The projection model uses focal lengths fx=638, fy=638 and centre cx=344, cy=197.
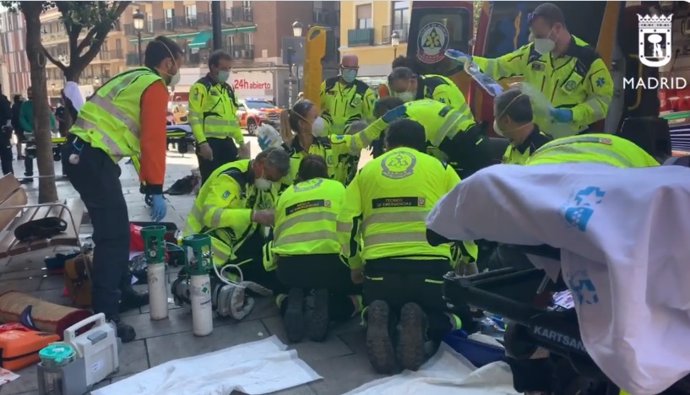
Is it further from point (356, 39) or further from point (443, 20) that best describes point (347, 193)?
point (356, 39)

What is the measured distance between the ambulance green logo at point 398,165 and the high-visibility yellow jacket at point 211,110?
3291 mm

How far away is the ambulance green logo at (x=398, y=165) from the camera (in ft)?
11.7

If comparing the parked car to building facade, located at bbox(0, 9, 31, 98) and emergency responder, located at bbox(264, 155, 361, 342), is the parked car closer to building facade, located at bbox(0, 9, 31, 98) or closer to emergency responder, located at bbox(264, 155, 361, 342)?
emergency responder, located at bbox(264, 155, 361, 342)

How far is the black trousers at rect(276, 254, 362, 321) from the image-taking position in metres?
3.97

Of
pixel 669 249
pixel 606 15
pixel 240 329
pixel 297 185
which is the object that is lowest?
pixel 240 329

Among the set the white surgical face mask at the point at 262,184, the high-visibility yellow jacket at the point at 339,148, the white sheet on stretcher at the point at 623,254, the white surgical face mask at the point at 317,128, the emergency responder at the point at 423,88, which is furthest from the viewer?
the emergency responder at the point at 423,88

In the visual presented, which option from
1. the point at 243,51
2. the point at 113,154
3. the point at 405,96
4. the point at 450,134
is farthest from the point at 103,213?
the point at 243,51

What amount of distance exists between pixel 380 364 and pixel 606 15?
3.59 m

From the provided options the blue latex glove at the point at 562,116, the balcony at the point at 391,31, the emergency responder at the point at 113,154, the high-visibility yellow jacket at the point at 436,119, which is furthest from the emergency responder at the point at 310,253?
the balcony at the point at 391,31

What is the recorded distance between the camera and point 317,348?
3891 mm

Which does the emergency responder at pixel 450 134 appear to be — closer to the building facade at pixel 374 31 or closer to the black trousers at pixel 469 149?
the black trousers at pixel 469 149

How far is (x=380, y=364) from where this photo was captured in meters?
3.46

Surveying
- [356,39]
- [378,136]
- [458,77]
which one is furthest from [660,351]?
[356,39]

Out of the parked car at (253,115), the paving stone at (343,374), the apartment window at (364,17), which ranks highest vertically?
the apartment window at (364,17)
